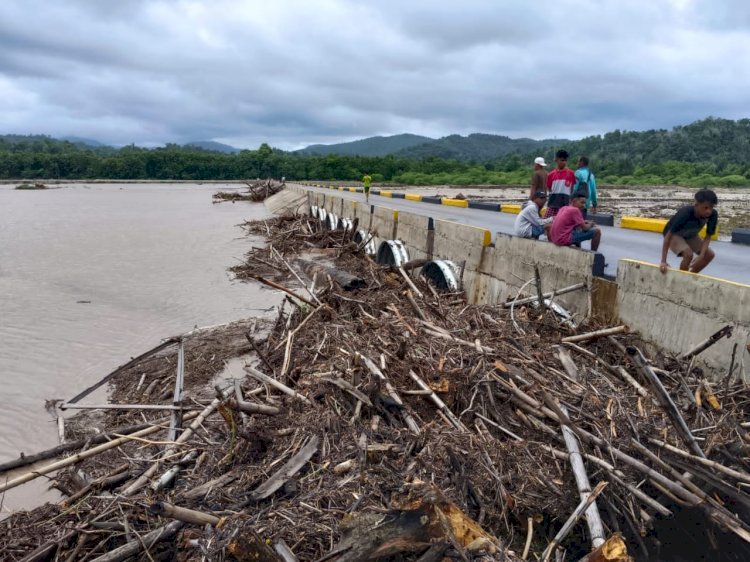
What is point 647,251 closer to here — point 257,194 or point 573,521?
point 573,521

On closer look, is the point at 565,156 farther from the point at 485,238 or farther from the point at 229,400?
the point at 229,400

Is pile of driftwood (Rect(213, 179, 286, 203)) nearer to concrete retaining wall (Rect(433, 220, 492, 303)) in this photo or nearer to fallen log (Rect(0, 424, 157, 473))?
concrete retaining wall (Rect(433, 220, 492, 303))

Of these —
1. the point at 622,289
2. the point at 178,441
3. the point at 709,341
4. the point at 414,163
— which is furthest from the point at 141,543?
the point at 414,163

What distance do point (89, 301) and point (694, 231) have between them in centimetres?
1089

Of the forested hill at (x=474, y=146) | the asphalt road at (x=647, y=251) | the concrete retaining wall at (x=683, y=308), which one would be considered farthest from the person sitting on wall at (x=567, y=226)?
the forested hill at (x=474, y=146)

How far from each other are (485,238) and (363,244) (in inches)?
196

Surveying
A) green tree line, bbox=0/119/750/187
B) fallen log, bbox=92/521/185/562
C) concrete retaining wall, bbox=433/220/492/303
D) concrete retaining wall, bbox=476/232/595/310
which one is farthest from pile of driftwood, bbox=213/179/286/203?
fallen log, bbox=92/521/185/562

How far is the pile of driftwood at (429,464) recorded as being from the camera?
3273 mm

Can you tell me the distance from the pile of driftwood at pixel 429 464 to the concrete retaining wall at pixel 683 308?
0.66 ft

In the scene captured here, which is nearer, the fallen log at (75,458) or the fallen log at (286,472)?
the fallen log at (286,472)

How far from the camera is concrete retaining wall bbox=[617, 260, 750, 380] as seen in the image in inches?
185

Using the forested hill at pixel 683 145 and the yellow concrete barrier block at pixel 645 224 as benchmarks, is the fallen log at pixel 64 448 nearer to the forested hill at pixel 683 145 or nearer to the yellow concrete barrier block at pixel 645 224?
the yellow concrete barrier block at pixel 645 224

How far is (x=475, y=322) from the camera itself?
242 inches

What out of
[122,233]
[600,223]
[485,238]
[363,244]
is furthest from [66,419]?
[122,233]
